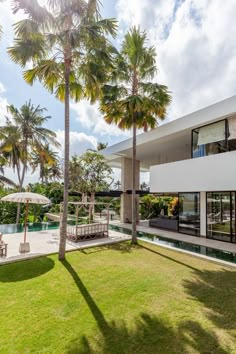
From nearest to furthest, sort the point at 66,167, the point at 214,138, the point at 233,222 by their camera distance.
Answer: the point at 66,167 → the point at 214,138 → the point at 233,222

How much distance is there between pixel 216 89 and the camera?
1370 cm

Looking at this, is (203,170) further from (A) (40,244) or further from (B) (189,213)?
(A) (40,244)

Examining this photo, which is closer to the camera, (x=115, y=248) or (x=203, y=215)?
(x=115, y=248)

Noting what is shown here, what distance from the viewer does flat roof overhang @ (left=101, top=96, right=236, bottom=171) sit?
11.8 metres

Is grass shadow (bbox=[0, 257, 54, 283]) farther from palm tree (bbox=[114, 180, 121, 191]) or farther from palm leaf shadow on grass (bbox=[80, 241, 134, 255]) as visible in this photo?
palm tree (bbox=[114, 180, 121, 191])

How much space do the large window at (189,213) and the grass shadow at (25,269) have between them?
34.2ft

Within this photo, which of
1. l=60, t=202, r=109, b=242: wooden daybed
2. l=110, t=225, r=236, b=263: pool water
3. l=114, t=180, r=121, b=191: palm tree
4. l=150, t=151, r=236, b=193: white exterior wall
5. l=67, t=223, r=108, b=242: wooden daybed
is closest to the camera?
l=110, t=225, r=236, b=263: pool water

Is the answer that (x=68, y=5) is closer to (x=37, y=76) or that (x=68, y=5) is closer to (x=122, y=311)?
(x=37, y=76)

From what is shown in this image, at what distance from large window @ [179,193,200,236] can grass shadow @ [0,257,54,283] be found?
1044 cm

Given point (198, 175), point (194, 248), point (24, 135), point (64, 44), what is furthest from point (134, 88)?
point (24, 135)

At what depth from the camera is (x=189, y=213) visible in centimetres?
1616

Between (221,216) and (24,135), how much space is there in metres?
19.4

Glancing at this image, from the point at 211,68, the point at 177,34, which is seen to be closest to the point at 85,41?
the point at 177,34

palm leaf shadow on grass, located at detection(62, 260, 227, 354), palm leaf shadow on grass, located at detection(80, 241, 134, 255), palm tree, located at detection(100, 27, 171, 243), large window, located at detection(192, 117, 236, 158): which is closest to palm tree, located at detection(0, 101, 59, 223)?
palm tree, located at detection(100, 27, 171, 243)
